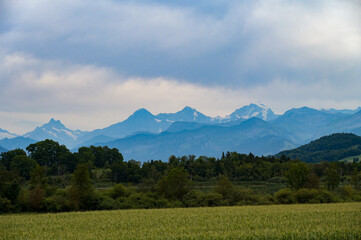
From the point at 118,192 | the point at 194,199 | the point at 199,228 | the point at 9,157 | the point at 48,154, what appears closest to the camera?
the point at 199,228

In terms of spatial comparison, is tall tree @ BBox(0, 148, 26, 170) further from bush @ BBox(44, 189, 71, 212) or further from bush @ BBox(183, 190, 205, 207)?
bush @ BBox(183, 190, 205, 207)

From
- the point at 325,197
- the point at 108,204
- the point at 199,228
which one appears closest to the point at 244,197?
the point at 325,197

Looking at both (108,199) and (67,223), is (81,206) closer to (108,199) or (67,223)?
(108,199)

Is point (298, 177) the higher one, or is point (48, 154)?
point (48, 154)

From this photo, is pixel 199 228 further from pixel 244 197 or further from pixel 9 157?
pixel 9 157

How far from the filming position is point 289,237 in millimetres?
37375

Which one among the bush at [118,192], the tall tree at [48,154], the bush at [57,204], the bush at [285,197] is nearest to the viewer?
the bush at [57,204]

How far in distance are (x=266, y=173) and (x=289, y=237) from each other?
144 m

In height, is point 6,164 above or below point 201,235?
above

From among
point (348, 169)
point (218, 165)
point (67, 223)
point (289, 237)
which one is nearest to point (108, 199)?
point (67, 223)

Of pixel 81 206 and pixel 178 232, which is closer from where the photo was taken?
→ pixel 178 232

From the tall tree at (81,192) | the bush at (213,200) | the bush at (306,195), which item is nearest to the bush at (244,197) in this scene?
the bush at (213,200)

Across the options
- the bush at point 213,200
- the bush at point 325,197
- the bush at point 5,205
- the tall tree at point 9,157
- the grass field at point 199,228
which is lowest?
the bush at point 325,197

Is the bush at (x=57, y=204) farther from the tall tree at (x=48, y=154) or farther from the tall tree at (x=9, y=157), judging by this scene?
the tall tree at (x=48, y=154)
